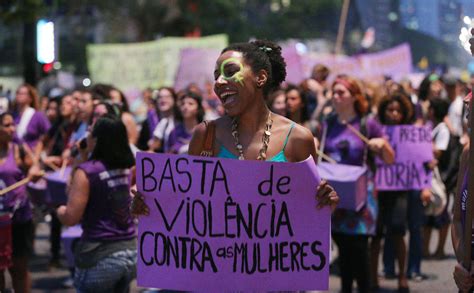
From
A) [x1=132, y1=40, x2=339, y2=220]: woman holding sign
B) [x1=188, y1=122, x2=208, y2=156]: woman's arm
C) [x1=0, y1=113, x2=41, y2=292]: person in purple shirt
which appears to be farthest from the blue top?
[x1=0, y1=113, x2=41, y2=292]: person in purple shirt

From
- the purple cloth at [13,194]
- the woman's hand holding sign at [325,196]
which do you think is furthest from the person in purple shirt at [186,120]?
the woman's hand holding sign at [325,196]

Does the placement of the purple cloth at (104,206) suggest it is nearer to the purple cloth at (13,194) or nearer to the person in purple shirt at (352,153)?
the purple cloth at (13,194)

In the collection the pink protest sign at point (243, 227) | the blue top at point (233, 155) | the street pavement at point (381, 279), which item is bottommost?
the street pavement at point (381, 279)

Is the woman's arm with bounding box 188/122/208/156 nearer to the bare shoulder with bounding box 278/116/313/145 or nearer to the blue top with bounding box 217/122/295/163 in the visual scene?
the blue top with bounding box 217/122/295/163

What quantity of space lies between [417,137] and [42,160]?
147 inches

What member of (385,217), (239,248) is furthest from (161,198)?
(385,217)

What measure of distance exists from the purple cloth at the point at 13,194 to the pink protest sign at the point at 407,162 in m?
3.13

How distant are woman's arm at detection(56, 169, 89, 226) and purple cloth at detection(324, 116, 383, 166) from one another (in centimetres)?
260

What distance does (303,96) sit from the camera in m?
10.5

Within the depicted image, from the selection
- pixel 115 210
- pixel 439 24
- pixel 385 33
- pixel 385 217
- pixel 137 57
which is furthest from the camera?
pixel 385 33

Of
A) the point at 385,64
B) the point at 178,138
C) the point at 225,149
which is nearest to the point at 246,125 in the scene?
the point at 225,149

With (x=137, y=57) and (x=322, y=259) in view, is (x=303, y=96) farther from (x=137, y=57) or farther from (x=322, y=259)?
(x=137, y=57)

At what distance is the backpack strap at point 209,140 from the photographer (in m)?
5.04

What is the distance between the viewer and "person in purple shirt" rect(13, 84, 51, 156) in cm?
1180
